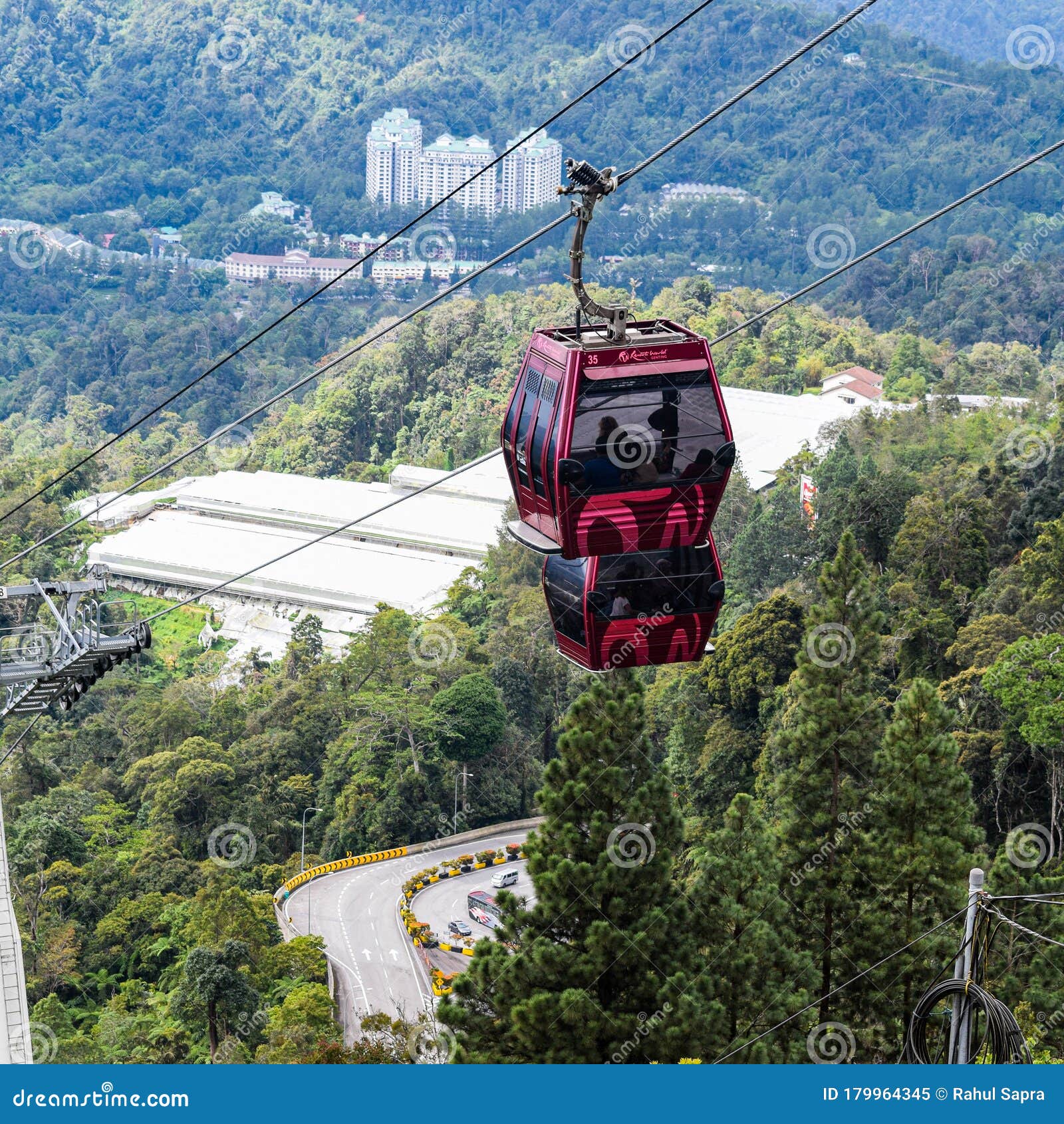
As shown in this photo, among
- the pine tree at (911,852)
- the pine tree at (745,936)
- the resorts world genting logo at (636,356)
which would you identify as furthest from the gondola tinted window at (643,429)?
the pine tree at (911,852)

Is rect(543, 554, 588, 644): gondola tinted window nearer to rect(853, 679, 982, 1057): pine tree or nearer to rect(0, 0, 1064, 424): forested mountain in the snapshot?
rect(853, 679, 982, 1057): pine tree

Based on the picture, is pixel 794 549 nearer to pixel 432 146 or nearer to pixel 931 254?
pixel 931 254

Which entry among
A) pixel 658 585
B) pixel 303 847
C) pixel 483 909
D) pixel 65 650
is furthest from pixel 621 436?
pixel 303 847

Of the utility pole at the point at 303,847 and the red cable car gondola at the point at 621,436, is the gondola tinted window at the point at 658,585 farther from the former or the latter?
the utility pole at the point at 303,847

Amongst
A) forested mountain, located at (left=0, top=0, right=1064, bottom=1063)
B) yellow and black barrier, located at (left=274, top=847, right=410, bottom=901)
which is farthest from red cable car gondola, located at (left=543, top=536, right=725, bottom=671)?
yellow and black barrier, located at (left=274, top=847, right=410, bottom=901)

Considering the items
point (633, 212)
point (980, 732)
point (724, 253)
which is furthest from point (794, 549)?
point (633, 212)

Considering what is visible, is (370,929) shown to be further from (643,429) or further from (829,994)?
(643,429)
